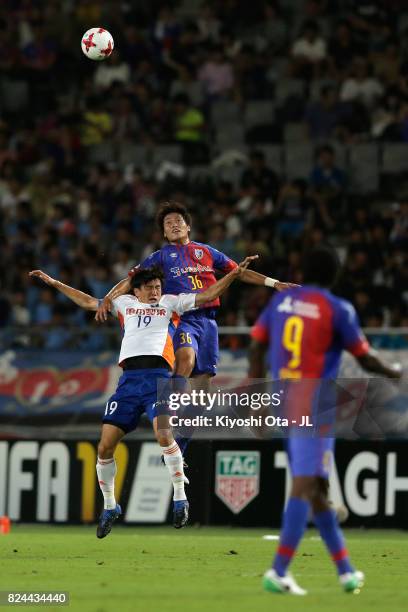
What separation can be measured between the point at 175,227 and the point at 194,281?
22.6 inches

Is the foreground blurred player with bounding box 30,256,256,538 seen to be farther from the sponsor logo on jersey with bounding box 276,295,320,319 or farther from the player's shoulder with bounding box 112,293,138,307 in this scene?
the sponsor logo on jersey with bounding box 276,295,320,319

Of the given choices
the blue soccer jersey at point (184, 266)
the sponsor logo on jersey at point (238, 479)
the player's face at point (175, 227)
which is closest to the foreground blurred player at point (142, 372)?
the blue soccer jersey at point (184, 266)

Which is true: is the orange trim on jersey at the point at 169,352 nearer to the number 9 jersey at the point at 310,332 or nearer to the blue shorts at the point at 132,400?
the blue shorts at the point at 132,400

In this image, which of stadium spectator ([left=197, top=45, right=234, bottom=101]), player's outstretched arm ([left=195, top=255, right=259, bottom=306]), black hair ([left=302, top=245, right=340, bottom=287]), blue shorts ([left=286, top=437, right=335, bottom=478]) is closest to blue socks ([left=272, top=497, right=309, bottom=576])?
blue shorts ([left=286, top=437, right=335, bottom=478])

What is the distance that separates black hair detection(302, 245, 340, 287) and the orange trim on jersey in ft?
14.7

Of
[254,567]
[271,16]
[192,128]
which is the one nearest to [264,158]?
[192,128]

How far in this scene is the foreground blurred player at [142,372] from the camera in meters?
13.4

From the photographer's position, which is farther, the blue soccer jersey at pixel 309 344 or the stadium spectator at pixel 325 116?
the stadium spectator at pixel 325 116

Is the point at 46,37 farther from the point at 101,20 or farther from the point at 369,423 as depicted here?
the point at 369,423

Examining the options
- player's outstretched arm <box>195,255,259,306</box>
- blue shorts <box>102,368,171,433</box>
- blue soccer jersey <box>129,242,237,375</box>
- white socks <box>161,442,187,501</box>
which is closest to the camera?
player's outstretched arm <box>195,255,259,306</box>

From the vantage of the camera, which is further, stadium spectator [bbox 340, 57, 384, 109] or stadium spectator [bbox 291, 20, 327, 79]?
stadium spectator [bbox 291, 20, 327, 79]

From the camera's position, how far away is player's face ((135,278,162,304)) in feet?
44.3

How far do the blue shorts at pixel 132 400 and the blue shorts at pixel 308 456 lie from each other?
4356 millimetres

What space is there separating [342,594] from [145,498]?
8616mm
